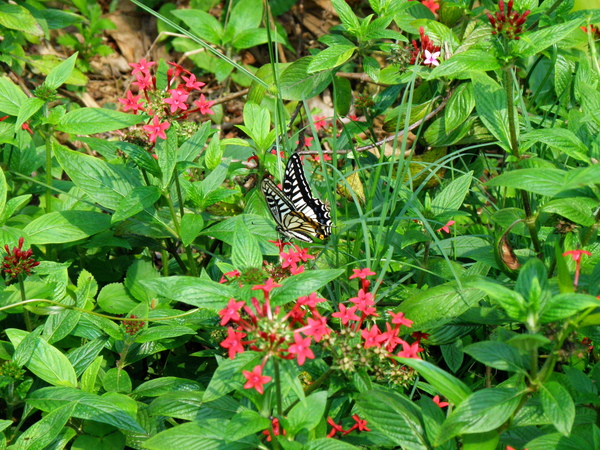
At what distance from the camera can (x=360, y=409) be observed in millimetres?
1629

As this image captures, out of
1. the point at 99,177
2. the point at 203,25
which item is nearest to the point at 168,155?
the point at 99,177

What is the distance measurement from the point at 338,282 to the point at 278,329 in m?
0.76

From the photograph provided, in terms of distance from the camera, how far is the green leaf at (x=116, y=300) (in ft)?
7.61

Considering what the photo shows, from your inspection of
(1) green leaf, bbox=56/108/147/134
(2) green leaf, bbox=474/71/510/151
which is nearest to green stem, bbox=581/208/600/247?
(2) green leaf, bbox=474/71/510/151

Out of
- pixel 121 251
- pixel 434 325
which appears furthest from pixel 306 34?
pixel 434 325

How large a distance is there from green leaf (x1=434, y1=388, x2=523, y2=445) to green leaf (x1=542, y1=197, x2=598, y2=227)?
589 millimetres

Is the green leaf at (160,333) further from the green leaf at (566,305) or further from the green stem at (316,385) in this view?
the green leaf at (566,305)

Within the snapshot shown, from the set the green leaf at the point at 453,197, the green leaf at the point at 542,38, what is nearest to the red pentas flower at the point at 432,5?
the green leaf at the point at 453,197

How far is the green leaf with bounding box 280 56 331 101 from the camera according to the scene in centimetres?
Result: 282

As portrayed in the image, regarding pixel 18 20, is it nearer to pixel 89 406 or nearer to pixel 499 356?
pixel 89 406

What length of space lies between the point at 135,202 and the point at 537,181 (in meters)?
1.32

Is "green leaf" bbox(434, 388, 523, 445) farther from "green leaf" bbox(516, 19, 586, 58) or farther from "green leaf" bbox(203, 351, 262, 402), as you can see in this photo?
"green leaf" bbox(516, 19, 586, 58)

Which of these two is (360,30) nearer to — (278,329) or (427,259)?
(427,259)

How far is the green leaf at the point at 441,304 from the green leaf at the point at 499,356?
0.25 metres
